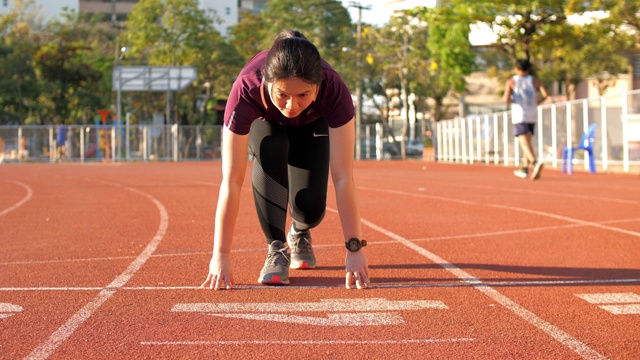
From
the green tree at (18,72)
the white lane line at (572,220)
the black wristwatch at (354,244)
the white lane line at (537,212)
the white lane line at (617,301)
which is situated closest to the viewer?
the white lane line at (617,301)

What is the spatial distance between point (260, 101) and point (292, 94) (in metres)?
0.47

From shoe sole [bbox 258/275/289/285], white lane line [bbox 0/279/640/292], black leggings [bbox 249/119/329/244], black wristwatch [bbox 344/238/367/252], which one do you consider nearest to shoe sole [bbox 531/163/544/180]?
white lane line [bbox 0/279/640/292]

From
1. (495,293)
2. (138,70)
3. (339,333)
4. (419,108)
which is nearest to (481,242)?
(495,293)

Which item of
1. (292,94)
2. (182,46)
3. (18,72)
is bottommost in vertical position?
(292,94)

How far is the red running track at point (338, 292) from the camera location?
3.85 metres

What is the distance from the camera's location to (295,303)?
15.6 ft

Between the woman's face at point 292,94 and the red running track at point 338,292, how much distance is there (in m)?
1.01

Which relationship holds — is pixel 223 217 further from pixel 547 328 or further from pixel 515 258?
pixel 515 258

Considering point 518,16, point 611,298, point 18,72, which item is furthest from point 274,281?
point 18,72

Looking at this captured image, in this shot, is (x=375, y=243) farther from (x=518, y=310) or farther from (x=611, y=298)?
(x=518, y=310)

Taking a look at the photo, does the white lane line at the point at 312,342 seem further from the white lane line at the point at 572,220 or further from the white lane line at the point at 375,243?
the white lane line at the point at 572,220

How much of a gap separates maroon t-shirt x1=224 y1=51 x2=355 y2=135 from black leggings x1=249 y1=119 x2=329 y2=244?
0.40 meters

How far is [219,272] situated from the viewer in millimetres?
4934

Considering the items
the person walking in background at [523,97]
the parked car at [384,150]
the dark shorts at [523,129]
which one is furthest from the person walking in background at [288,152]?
the parked car at [384,150]
